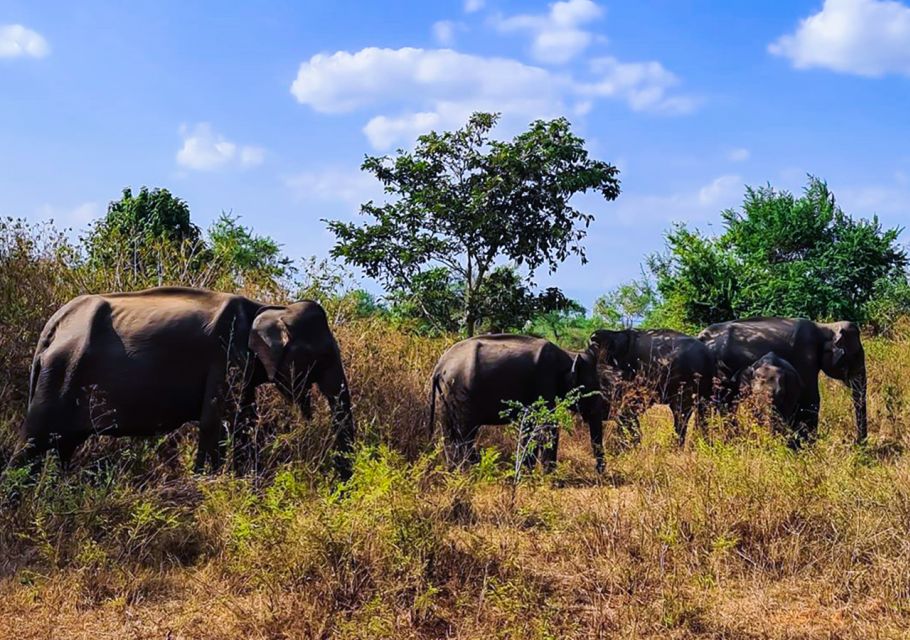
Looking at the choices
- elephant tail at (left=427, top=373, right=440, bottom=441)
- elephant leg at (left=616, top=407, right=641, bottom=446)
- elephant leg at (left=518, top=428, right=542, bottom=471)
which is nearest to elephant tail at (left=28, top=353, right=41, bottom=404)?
elephant leg at (left=518, top=428, right=542, bottom=471)

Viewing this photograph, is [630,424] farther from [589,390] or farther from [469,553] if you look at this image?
[469,553]

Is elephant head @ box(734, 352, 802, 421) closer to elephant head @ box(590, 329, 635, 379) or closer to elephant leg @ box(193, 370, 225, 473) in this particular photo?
elephant head @ box(590, 329, 635, 379)

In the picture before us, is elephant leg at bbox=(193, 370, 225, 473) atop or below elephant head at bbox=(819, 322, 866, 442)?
below

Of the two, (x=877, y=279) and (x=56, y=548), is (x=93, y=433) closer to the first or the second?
(x=56, y=548)

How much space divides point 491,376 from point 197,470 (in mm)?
3620

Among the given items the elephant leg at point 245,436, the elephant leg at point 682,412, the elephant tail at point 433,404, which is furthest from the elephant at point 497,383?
the elephant leg at point 245,436

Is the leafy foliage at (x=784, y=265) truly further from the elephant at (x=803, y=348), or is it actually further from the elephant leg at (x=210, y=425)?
the elephant leg at (x=210, y=425)

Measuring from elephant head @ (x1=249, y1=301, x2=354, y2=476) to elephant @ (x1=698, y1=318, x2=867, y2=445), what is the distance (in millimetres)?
6600

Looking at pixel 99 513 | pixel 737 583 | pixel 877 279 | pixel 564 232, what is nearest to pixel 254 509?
pixel 99 513

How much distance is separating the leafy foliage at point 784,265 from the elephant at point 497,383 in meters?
11.3

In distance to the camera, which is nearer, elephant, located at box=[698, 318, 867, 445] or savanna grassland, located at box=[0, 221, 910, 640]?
savanna grassland, located at box=[0, 221, 910, 640]

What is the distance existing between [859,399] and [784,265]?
978cm

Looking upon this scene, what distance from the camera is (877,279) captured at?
2114 cm

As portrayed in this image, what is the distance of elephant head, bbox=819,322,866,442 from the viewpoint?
11.9 meters
